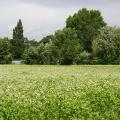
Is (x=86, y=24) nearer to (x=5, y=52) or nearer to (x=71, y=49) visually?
(x=5, y=52)

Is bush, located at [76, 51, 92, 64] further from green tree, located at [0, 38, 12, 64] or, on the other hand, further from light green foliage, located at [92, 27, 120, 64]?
green tree, located at [0, 38, 12, 64]

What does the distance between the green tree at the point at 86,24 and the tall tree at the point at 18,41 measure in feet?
62.1

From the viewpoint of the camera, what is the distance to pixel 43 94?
17812 mm

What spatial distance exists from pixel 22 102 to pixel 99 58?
68482 millimetres

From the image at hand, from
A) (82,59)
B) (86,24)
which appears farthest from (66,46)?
(86,24)

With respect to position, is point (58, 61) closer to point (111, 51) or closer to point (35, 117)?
point (111, 51)

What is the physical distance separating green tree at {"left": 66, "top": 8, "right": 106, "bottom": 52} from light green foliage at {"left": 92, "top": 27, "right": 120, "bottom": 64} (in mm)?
10339

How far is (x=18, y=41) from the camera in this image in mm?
118250

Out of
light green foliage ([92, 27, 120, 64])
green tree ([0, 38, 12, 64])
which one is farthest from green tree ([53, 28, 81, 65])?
green tree ([0, 38, 12, 64])

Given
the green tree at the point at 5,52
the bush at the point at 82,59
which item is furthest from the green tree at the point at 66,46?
the green tree at the point at 5,52

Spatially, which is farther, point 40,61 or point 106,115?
point 40,61

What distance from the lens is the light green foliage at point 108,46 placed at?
83.2 m

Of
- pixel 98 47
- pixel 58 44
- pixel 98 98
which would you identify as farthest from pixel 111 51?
pixel 98 98

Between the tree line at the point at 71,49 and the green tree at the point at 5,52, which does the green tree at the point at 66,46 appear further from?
the green tree at the point at 5,52
